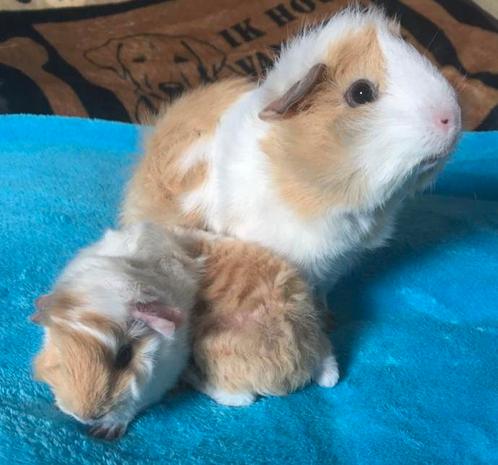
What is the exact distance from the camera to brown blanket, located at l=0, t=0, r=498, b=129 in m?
2.20

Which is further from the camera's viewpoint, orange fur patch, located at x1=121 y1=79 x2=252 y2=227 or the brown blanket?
the brown blanket

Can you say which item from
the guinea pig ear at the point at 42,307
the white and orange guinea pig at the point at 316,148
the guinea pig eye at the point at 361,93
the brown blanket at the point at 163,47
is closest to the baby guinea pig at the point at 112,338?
the guinea pig ear at the point at 42,307

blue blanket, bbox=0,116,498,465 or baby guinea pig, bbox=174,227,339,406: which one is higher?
baby guinea pig, bbox=174,227,339,406

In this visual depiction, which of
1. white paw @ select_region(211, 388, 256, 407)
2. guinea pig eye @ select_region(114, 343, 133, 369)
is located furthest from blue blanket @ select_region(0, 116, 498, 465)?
guinea pig eye @ select_region(114, 343, 133, 369)

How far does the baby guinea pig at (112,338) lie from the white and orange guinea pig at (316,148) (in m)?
0.19

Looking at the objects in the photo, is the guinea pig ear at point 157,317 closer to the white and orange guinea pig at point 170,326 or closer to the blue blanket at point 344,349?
the white and orange guinea pig at point 170,326

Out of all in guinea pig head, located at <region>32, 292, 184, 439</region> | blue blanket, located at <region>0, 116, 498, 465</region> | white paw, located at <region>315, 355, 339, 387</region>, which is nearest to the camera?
guinea pig head, located at <region>32, 292, 184, 439</region>

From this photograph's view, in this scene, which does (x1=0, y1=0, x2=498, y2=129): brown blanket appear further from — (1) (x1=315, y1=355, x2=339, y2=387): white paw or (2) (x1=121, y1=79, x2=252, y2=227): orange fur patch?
(1) (x1=315, y1=355, x2=339, y2=387): white paw

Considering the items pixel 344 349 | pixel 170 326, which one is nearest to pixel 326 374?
pixel 344 349

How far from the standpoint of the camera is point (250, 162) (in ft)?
3.76

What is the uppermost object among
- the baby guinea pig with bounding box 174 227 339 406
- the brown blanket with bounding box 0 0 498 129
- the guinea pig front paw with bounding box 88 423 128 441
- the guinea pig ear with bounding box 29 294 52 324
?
the guinea pig ear with bounding box 29 294 52 324

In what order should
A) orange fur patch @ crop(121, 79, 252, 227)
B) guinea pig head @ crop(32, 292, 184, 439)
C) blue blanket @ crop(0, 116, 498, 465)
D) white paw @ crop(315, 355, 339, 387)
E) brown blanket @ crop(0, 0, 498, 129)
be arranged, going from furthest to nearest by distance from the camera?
brown blanket @ crop(0, 0, 498, 129), orange fur patch @ crop(121, 79, 252, 227), white paw @ crop(315, 355, 339, 387), blue blanket @ crop(0, 116, 498, 465), guinea pig head @ crop(32, 292, 184, 439)

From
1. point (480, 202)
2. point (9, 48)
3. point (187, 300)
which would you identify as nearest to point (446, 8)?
point (480, 202)

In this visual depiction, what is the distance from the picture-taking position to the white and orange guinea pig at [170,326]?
92 centimetres
